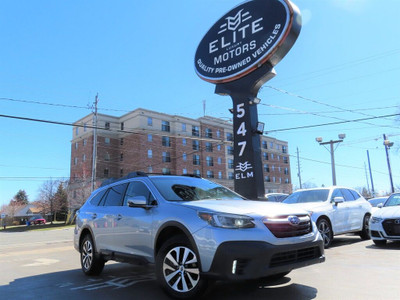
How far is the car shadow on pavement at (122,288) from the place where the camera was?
15.0 ft

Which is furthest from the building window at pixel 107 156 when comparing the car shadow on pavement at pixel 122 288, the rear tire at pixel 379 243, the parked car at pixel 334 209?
the rear tire at pixel 379 243

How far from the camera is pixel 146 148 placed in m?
49.6

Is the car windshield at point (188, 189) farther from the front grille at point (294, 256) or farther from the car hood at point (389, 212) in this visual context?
the car hood at point (389, 212)

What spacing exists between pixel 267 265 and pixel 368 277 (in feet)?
7.71

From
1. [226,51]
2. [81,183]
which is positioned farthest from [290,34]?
[81,183]

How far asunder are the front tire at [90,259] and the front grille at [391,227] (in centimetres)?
660

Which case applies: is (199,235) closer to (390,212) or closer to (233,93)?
(390,212)

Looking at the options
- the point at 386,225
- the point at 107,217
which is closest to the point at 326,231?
the point at 386,225

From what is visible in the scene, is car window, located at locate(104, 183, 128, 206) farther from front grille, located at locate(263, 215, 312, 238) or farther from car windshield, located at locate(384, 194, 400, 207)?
car windshield, located at locate(384, 194, 400, 207)

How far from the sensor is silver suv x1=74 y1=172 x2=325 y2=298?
3.92 meters

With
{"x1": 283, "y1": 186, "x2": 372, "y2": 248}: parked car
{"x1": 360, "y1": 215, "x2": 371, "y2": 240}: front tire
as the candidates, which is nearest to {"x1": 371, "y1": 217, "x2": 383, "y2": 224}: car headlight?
{"x1": 283, "y1": 186, "x2": 372, "y2": 248}: parked car

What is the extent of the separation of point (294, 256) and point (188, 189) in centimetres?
198

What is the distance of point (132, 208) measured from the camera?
5562 mm

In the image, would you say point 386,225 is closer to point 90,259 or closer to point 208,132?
point 90,259
